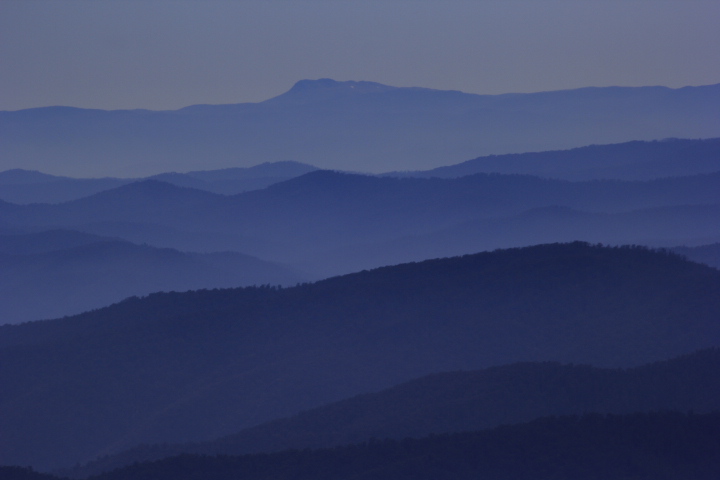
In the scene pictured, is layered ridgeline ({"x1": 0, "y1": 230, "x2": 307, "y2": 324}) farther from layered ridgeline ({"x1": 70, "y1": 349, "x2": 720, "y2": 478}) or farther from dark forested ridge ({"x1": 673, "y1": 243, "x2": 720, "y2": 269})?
layered ridgeline ({"x1": 70, "y1": 349, "x2": 720, "y2": 478})

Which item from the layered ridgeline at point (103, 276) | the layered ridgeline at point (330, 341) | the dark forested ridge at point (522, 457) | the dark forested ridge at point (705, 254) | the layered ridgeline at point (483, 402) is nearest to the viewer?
the dark forested ridge at point (522, 457)

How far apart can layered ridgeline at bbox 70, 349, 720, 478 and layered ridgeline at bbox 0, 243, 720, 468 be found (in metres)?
9.80

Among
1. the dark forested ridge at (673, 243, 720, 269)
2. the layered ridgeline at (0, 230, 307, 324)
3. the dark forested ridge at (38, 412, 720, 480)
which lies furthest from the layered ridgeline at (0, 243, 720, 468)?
the layered ridgeline at (0, 230, 307, 324)

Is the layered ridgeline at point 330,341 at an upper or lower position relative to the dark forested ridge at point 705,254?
lower

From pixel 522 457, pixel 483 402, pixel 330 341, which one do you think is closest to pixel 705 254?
pixel 330 341

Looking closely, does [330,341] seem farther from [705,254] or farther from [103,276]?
[103,276]

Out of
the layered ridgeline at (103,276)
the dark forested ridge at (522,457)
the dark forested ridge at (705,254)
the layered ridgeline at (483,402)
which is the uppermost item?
the layered ridgeline at (103,276)

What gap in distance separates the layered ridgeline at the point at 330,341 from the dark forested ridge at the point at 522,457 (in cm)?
2273

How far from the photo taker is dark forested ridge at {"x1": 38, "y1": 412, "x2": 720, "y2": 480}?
32.8m

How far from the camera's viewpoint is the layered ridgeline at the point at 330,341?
65312 mm

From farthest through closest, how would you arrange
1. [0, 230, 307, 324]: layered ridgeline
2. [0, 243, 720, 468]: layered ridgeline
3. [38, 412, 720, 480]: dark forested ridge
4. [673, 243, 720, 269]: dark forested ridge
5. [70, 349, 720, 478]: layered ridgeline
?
1. [0, 230, 307, 324]: layered ridgeline
2. [673, 243, 720, 269]: dark forested ridge
3. [0, 243, 720, 468]: layered ridgeline
4. [70, 349, 720, 478]: layered ridgeline
5. [38, 412, 720, 480]: dark forested ridge

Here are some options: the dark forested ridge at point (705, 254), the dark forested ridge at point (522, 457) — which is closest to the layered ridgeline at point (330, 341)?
the dark forested ridge at point (522, 457)

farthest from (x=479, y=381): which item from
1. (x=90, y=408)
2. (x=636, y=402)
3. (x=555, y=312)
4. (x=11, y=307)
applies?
(x=11, y=307)

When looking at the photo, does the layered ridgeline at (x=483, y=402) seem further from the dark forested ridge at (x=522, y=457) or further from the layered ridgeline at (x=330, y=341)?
the layered ridgeline at (x=330, y=341)
